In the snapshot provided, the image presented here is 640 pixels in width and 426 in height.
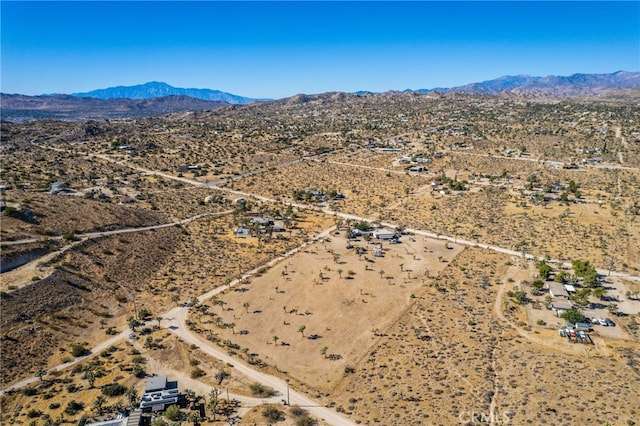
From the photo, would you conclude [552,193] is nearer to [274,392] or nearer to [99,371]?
[274,392]

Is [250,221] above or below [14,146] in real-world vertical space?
below

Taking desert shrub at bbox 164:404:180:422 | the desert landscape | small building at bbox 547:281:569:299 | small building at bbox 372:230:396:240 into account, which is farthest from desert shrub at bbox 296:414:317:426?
small building at bbox 372:230:396:240

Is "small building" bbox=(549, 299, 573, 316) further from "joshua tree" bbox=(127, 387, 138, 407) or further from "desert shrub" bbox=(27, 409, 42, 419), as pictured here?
"desert shrub" bbox=(27, 409, 42, 419)

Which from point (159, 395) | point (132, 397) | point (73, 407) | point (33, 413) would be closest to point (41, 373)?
point (33, 413)

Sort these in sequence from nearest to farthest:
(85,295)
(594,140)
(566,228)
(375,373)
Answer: (375,373), (85,295), (566,228), (594,140)

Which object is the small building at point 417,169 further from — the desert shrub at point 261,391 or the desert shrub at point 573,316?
the desert shrub at point 261,391

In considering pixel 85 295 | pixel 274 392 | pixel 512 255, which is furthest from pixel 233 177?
pixel 274 392
